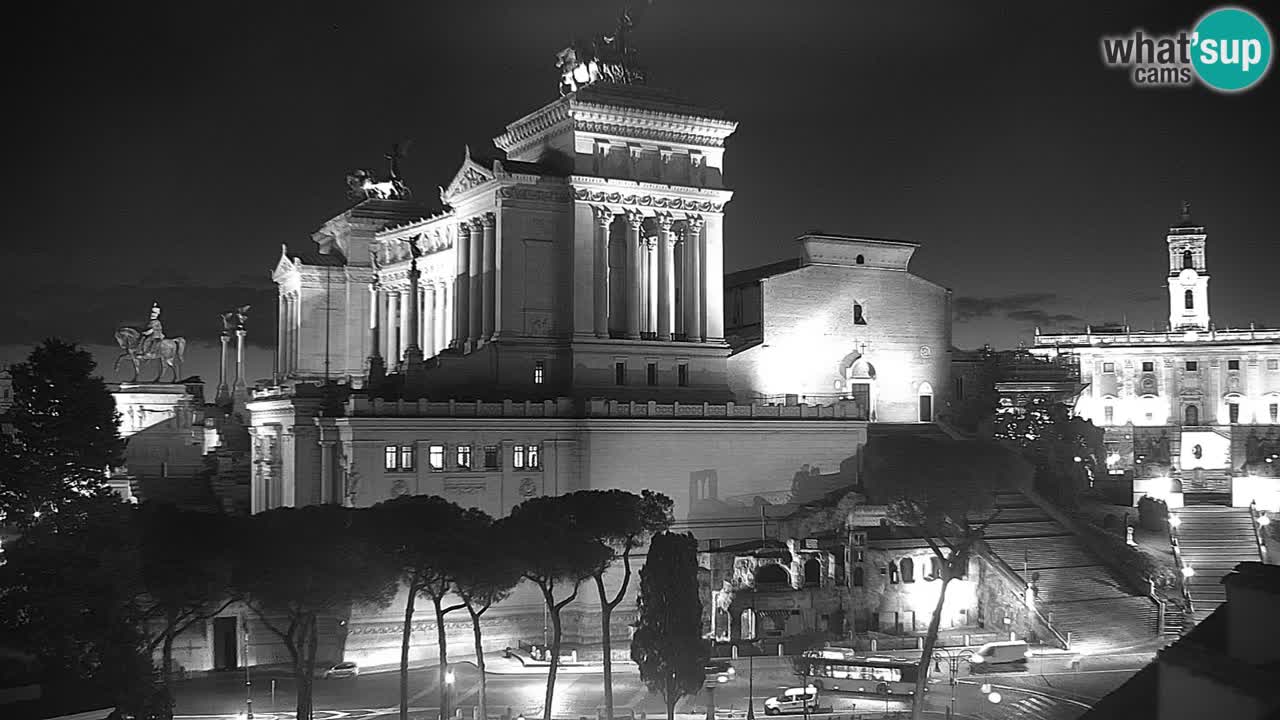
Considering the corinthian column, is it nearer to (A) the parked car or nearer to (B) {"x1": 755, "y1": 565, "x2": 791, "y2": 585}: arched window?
(A) the parked car

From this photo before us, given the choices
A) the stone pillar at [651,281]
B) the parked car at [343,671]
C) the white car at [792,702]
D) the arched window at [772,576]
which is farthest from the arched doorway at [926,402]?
the parked car at [343,671]

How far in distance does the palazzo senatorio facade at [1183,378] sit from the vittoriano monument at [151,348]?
270 feet

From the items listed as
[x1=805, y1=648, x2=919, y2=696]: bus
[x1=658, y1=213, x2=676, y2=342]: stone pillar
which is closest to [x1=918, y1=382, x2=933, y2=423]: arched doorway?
[x1=658, y1=213, x2=676, y2=342]: stone pillar

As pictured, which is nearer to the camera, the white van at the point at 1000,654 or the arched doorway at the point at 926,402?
the white van at the point at 1000,654

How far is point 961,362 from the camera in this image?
3912 inches

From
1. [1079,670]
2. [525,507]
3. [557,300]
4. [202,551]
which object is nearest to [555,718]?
[525,507]

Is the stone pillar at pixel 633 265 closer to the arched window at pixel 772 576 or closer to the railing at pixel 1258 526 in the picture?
the arched window at pixel 772 576

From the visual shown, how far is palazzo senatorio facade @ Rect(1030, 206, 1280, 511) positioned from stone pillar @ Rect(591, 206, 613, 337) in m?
61.2

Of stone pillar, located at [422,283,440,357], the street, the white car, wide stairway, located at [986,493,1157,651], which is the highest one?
stone pillar, located at [422,283,440,357]

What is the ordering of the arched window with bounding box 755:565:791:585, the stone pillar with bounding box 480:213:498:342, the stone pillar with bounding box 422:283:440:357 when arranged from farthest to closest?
the stone pillar with bounding box 422:283:440:357, the stone pillar with bounding box 480:213:498:342, the arched window with bounding box 755:565:791:585

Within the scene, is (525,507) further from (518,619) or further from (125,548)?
(125,548)

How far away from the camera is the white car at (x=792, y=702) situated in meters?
54.6

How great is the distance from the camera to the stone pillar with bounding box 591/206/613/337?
8144cm

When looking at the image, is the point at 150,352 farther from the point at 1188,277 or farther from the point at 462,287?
the point at 1188,277
